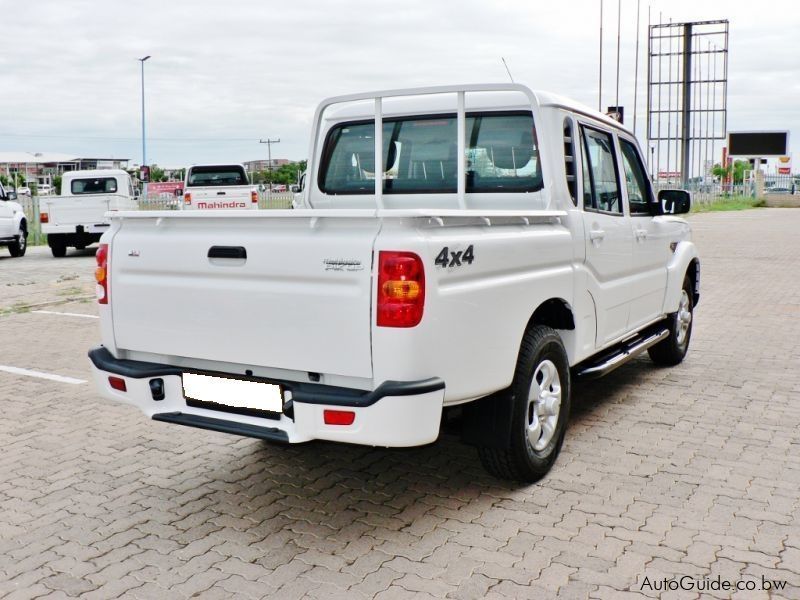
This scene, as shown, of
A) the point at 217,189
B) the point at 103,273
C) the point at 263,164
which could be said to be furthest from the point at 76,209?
the point at 263,164

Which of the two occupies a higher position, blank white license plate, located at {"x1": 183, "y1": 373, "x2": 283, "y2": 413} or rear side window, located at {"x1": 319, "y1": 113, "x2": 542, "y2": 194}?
rear side window, located at {"x1": 319, "y1": 113, "x2": 542, "y2": 194}

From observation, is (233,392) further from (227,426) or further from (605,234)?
(605,234)

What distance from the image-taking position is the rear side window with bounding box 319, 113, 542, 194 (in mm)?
4996

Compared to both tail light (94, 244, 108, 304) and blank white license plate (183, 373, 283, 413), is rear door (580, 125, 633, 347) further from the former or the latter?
tail light (94, 244, 108, 304)

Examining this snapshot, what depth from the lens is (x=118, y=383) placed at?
166 inches

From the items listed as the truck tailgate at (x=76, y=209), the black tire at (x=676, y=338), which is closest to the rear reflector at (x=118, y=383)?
the black tire at (x=676, y=338)

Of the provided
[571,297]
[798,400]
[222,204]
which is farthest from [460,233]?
[222,204]

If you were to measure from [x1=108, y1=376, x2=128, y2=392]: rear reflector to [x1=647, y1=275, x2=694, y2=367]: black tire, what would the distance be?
14.5 ft

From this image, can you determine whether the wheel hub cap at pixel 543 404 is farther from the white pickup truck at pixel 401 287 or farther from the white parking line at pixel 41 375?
the white parking line at pixel 41 375

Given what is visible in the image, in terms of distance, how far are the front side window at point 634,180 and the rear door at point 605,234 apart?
250mm

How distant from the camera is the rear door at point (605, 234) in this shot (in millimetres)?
5121

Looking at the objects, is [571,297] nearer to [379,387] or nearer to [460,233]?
[460,233]

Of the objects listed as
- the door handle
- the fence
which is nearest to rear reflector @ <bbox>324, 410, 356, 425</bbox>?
the door handle

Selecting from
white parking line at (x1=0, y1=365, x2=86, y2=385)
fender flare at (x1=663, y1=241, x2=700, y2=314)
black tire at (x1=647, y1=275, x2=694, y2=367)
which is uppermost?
fender flare at (x1=663, y1=241, x2=700, y2=314)
